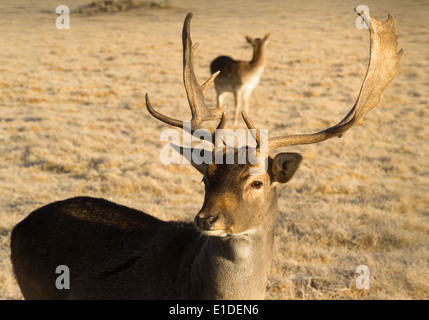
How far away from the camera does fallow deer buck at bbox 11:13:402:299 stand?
341 cm

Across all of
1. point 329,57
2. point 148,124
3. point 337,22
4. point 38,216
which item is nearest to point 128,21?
point 337,22

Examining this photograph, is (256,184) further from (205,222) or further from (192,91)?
(192,91)

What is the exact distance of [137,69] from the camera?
22.4 meters

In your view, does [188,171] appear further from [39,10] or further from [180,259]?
[39,10]

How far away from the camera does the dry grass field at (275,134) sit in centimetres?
652

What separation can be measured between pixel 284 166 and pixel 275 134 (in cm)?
957

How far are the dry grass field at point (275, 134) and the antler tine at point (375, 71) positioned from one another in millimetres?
2320

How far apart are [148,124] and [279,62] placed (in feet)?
39.9

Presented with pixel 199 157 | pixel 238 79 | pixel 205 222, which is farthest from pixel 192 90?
pixel 238 79

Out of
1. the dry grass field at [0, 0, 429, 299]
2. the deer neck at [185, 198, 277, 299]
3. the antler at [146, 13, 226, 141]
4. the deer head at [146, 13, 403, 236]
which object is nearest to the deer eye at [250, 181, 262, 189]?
the deer head at [146, 13, 403, 236]

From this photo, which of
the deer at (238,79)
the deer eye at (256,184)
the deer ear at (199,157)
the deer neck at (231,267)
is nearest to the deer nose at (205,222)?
the deer neck at (231,267)

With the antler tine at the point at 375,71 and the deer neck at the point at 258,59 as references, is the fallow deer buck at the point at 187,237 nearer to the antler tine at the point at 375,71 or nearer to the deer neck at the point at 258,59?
the antler tine at the point at 375,71

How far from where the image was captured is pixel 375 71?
4184mm

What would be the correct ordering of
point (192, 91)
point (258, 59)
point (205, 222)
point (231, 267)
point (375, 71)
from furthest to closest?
point (258, 59) → point (192, 91) → point (375, 71) → point (231, 267) → point (205, 222)
